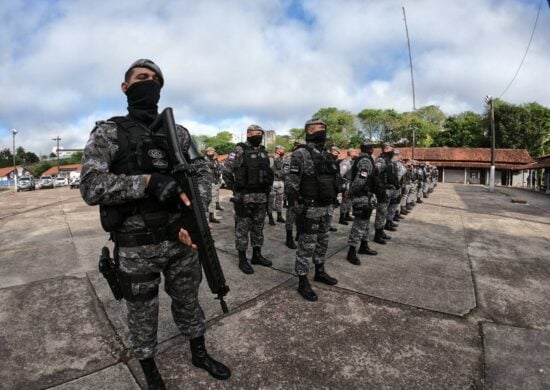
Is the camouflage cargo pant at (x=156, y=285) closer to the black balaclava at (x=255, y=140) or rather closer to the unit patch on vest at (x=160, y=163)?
the unit patch on vest at (x=160, y=163)

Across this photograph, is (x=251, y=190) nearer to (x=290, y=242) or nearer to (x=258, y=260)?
(x=258, y=260)

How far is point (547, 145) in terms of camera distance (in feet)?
154

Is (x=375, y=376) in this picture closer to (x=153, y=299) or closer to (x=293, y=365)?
(x=293, y=365)

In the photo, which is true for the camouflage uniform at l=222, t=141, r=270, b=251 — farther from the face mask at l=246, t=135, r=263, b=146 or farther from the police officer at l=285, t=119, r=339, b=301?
the police officer at l=285, t=119, r=339, b=301

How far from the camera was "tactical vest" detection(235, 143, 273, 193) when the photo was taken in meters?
4.50

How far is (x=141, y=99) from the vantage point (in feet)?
6.79

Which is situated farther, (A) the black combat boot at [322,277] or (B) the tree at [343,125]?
(B) the tree at [343,125]

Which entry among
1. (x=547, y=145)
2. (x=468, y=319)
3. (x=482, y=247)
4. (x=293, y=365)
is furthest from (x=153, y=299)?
(x=547, y=145)

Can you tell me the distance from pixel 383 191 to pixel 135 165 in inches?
172

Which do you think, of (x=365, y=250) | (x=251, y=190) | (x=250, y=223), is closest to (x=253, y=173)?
(x=251, y=190)

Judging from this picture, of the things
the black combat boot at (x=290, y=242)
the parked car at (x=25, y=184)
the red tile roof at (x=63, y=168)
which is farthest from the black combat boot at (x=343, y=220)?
the red tile roof at (x=63, y=168)

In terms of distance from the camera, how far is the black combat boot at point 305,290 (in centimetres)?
343

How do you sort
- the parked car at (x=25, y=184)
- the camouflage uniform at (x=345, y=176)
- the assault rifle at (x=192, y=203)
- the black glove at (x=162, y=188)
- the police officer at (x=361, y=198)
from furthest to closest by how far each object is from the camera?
the parked car at (x=25, y=184) → the camouflage uniform at (x=345, y=176) → the police officer at (x=361, y=198) → the assault rifle at (x=192, y=203) → the black glove at (x=162, y=188)

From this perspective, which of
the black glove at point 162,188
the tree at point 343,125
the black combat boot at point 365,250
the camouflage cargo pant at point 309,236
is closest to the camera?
the black glove at point 162,188
